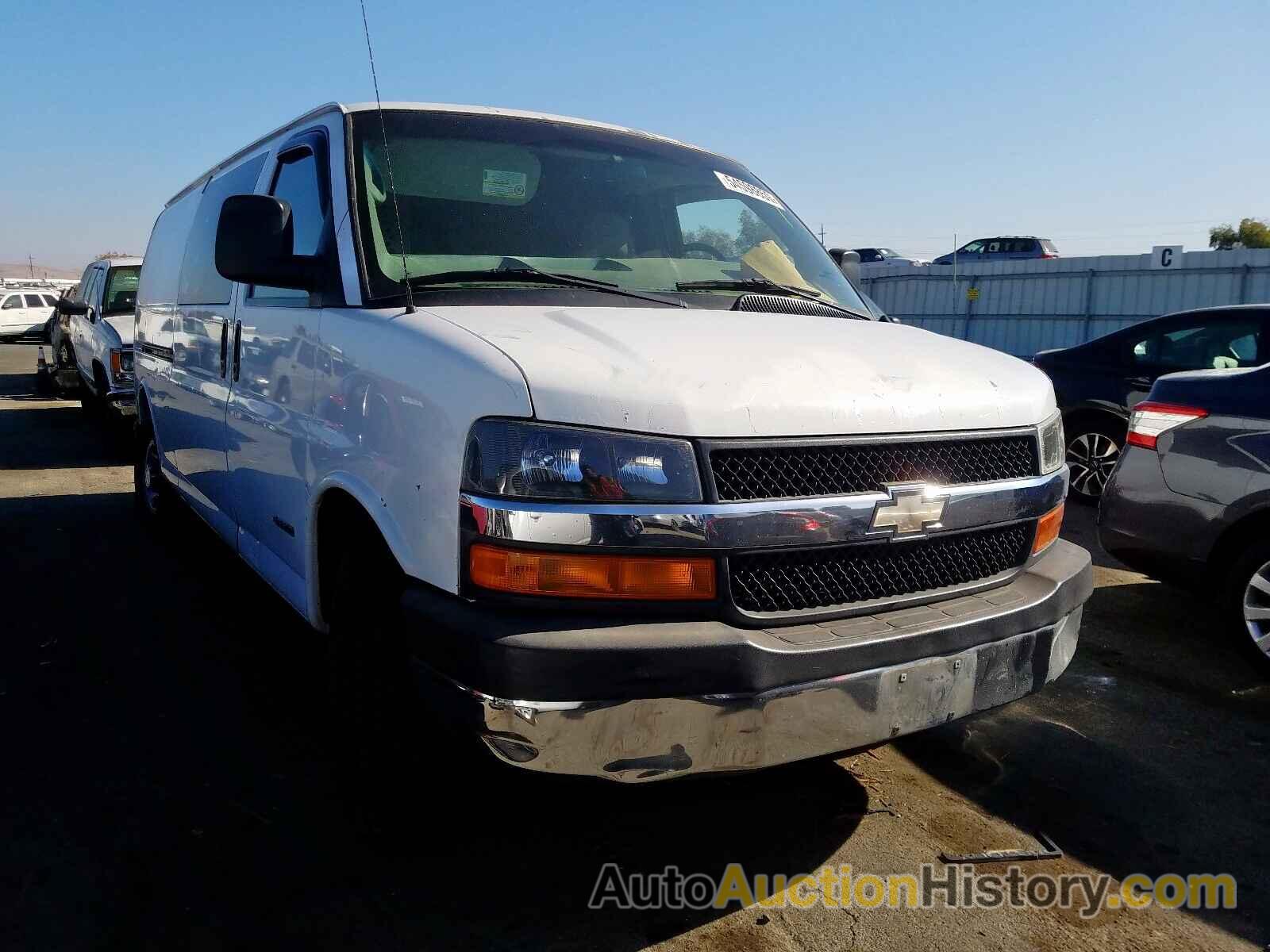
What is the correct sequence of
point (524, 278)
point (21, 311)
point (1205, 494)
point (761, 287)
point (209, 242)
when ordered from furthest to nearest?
1. point (21, 311)
2. point (209, 242)
3. point (1205, 494)
4. point (761, 287)
5. point (524, 278)

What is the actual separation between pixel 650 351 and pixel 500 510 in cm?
56

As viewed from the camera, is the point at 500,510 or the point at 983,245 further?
the point at 983,245

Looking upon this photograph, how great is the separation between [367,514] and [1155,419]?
12.5ft

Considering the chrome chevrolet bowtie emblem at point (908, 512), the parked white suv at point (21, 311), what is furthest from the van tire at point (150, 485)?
the parked white suv at point (21, 311)

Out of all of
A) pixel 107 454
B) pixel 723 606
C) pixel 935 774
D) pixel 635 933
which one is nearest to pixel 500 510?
pixel 723 606

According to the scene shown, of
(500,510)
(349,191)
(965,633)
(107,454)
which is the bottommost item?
(107,454)

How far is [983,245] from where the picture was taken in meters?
37.0

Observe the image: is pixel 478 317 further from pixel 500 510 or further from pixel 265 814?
pixel 265 814

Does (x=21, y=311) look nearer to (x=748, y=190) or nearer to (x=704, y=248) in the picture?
(x=748, y=190)

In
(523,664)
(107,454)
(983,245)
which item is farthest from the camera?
(983,245)

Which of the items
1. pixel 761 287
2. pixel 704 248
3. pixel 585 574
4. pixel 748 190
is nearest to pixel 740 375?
pixel 585 574

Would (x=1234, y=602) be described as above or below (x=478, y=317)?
below

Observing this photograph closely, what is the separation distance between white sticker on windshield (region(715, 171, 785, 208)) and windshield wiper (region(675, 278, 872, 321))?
648 mm

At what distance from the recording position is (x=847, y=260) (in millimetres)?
4656
